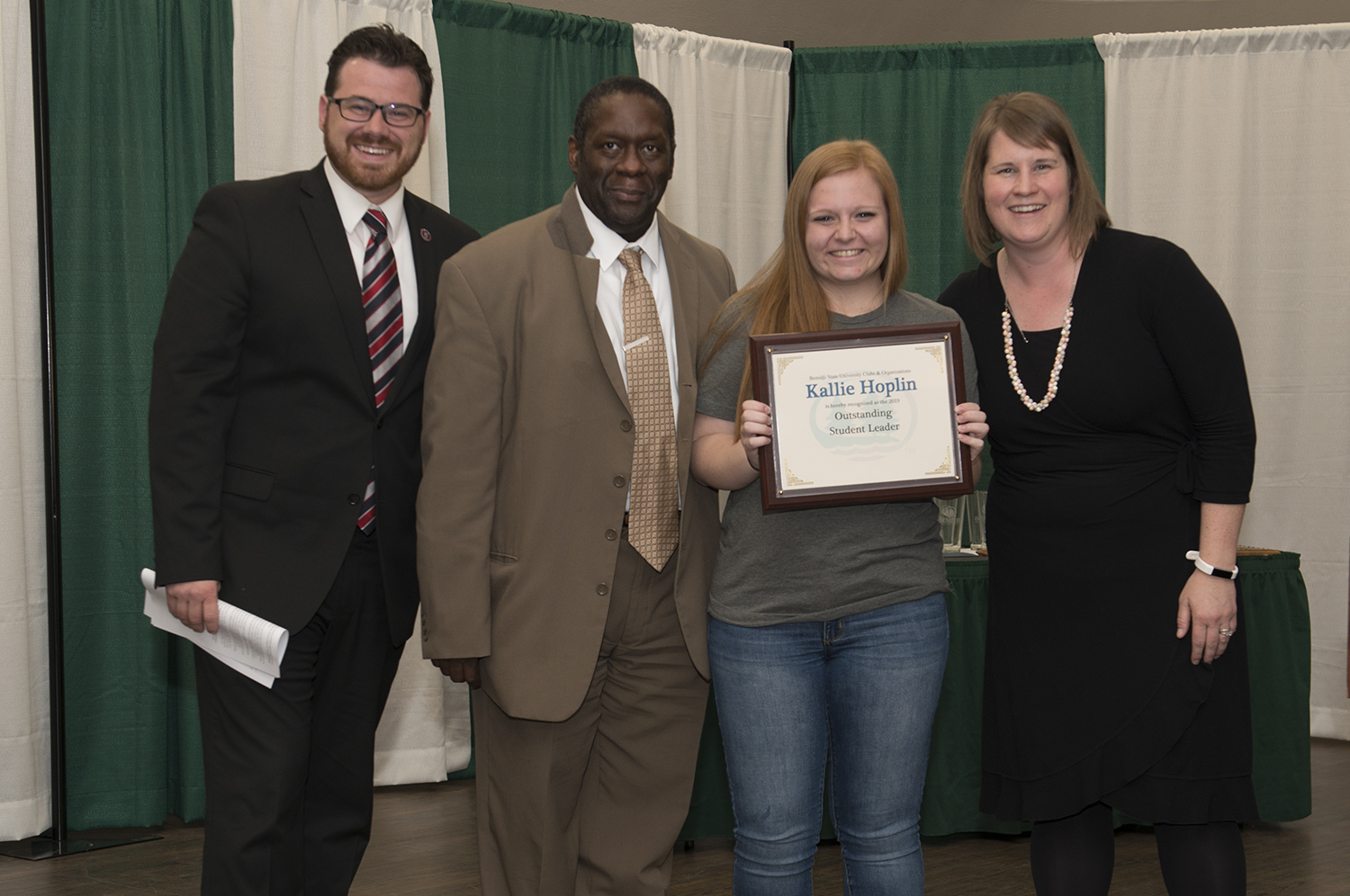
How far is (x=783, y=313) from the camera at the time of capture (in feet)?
6.77

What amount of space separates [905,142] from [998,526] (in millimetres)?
3092

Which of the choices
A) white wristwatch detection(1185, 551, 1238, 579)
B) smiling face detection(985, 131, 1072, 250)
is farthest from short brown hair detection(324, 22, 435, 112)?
white wristwatch detection(1185, 551, 1238, 579)

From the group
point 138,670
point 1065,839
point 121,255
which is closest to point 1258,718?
point 1065,839

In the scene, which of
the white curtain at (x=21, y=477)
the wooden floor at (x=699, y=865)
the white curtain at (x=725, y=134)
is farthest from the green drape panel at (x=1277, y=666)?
the white curtain at (x=21, y=477)

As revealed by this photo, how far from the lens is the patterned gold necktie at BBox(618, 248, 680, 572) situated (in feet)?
6.98

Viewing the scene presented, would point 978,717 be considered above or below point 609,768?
below

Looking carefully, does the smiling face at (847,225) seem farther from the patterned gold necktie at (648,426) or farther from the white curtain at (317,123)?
the white curtain at (317,123)

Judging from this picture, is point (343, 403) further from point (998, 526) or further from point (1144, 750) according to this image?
point (1144, 750)

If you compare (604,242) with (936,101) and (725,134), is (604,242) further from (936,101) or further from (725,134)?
(936,101)

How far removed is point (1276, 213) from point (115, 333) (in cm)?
444

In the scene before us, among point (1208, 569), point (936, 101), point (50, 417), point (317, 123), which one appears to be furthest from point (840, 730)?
point (936, 101)

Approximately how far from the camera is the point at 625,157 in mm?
2123

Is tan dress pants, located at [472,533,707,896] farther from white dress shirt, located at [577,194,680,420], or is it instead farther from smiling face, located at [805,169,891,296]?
smiling face, located at [805,169,891,296]

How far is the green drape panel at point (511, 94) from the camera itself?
432cm
